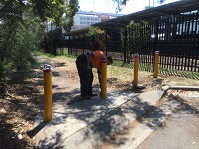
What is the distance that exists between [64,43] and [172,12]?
13151 millimetres

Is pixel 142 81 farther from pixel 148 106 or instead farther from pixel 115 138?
pixel 115 138

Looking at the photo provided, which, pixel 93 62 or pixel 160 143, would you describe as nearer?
pixel 160 143

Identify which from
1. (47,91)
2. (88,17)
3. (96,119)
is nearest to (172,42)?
(96,119)

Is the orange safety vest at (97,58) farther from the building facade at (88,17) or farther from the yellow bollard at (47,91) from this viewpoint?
the building facade at (88,17)

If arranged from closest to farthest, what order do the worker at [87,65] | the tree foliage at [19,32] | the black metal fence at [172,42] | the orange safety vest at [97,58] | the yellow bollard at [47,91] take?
the yellow bollard at [47,91], the tree foliage at [19,32], the worker at [87,65], the orange safety vest at [97,58], the black metal fence at [172,42]

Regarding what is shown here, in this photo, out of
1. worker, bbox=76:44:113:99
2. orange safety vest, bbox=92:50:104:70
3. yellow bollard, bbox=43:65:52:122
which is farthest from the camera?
orange safety vest, bbox=92:50:104:70

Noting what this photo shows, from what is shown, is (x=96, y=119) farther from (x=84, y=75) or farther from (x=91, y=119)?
(x=84, y=75)

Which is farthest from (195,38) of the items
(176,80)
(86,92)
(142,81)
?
(86,92)

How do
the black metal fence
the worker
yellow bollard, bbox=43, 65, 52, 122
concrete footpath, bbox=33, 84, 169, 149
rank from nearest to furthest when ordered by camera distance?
concrete footpath, bbox=33, 84, 169, 149
yellow bollard, bbox=43, 65, 52, 122
the worker
the black metal fence

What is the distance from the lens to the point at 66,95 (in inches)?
265

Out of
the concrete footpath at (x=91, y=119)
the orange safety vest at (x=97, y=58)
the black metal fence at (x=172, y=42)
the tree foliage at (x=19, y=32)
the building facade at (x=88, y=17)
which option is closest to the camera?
the concrete footpath at (x=91, y=119)

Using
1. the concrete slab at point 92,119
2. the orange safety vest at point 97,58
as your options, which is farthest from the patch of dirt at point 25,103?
the orange safety vest at point 97,58

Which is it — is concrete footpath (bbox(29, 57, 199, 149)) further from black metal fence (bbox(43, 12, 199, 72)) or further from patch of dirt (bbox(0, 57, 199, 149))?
black metal fence (bbox(43, 12, 199, 72))

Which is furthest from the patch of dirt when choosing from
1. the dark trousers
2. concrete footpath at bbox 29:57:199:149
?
the dark trousers
